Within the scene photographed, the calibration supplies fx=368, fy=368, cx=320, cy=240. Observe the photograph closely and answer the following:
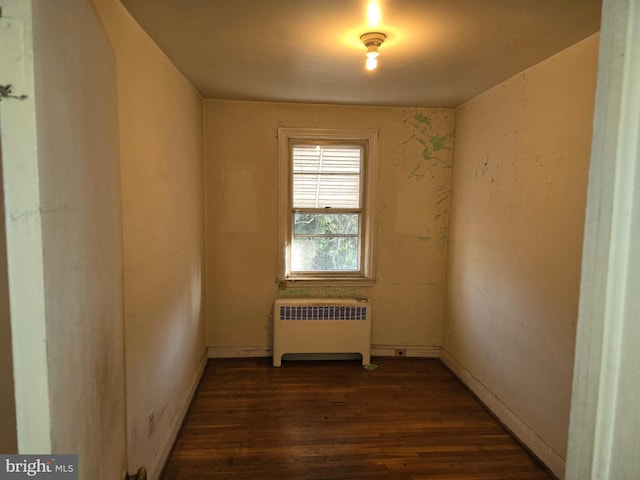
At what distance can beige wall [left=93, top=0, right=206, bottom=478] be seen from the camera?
165cm

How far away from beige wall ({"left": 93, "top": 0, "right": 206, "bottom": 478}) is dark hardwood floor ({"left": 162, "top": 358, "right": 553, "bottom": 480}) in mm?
256

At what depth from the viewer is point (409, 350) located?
374 centimetres

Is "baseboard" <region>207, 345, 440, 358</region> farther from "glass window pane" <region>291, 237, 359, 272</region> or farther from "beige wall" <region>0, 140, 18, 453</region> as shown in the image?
"beige wall" <region>0, 140, 18, 453</region>

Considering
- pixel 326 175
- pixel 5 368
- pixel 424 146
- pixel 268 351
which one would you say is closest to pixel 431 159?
pixel 424 146

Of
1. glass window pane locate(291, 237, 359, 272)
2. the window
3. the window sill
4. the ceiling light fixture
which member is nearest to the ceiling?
the ceiling light fixture

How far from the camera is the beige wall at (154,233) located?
5.42ft

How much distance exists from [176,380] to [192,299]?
67 cm

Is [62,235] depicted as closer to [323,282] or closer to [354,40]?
[354,40]

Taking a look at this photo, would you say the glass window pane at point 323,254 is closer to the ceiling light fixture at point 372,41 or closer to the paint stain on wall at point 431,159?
the paint stain on wall at point 431,159

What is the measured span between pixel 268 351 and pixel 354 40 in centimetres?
285

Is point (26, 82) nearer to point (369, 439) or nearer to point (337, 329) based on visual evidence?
point (369, 439)

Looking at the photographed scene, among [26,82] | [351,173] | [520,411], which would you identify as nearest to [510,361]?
[520,411]

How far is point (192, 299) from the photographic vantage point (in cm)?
294

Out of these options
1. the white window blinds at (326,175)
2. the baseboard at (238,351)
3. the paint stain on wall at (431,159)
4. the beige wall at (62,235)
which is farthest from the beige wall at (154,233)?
the paint stain on wall at (431,159)
